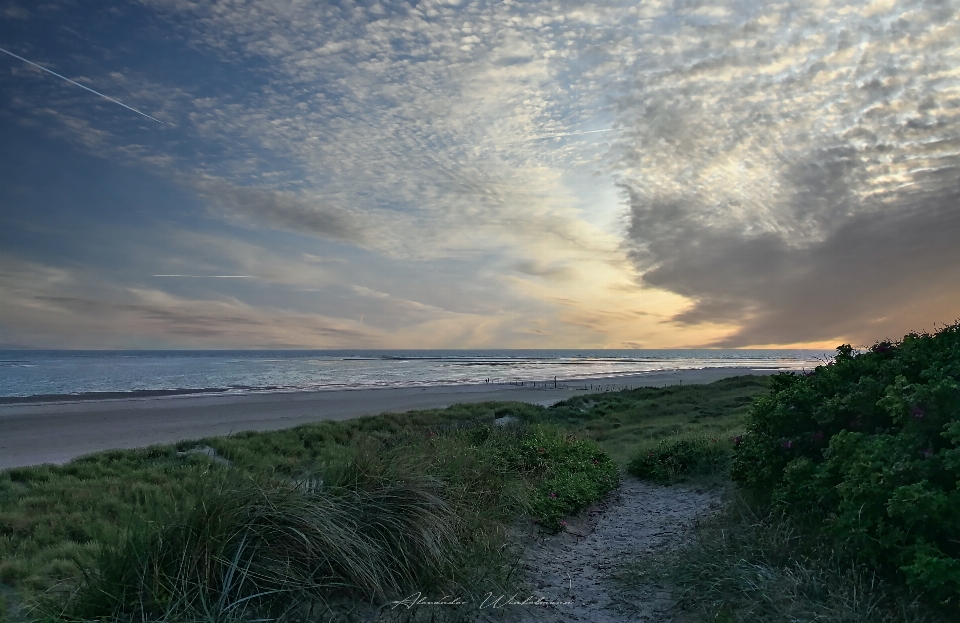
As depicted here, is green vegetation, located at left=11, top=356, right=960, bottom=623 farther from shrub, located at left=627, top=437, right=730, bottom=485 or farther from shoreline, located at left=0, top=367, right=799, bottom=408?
shoreline, located at left=0, top=367, right=799, bottom=408

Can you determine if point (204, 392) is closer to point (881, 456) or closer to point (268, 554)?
point (268, 554)

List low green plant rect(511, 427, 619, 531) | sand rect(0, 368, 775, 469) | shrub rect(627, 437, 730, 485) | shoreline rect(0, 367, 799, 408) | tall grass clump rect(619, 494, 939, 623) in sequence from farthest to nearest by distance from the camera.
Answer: shoreline rect(0, 367, 799, 408)
sand rect(0, 368, 775, 469)
shrub rect(627, 437, 730, 485)
low green plant rect(511, 427, 619, 531)
tall grass clump rect(619, 494, 939, 623)

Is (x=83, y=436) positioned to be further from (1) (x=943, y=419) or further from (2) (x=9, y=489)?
(1) (x=943, y=419)

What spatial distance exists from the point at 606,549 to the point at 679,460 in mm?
4471

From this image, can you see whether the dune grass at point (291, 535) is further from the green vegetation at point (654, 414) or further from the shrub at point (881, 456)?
the green vegetation at point (654, 414)

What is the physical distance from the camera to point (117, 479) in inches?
452

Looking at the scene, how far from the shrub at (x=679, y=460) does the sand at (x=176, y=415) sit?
14.0 metres

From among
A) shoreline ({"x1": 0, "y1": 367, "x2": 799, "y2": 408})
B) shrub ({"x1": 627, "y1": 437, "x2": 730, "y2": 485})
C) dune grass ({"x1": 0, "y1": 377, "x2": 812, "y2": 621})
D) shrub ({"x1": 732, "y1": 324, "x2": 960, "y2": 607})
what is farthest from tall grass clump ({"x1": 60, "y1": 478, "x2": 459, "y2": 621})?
shoreline ({"x1": 0, "y1": 367, "x2": 799, "y2": 408})

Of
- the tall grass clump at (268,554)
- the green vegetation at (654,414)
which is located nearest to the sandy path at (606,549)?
the tall grass clump at (268,554)

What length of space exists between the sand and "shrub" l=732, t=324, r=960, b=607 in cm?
1779

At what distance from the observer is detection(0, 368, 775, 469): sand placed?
20375 mm

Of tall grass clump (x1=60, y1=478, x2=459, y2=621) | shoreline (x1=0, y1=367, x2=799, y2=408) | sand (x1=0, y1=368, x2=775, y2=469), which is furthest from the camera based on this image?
shoreline (x1=0, y1=367, x2=799, y2=408)

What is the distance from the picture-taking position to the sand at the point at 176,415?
66.8ft

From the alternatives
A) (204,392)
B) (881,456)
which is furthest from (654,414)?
(204,392)
